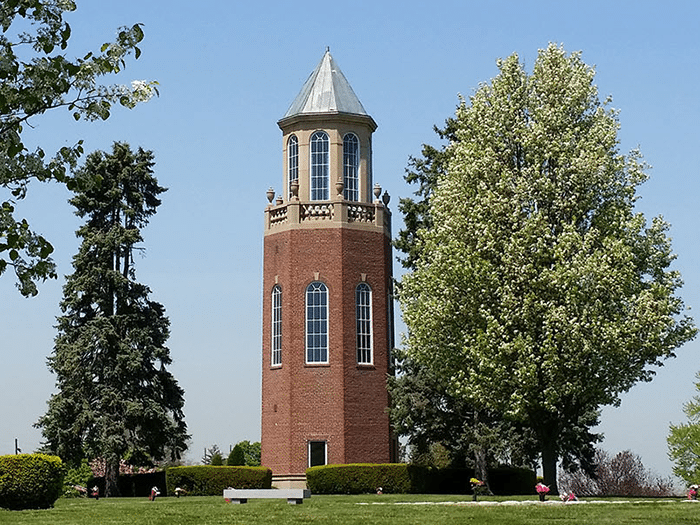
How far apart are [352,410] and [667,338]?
49.6 ft

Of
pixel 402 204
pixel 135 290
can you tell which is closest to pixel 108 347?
pixel 135 290

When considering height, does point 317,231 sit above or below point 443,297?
above

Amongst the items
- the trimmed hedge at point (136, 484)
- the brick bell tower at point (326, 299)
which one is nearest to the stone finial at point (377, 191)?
the brick bell tower at point (326, 299)

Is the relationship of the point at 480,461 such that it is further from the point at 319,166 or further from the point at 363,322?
the point at 319,166

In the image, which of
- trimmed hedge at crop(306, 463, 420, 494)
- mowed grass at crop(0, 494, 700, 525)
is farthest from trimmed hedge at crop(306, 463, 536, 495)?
mowed grass at crop(0, 494, 700, 525)

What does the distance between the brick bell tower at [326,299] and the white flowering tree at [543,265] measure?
32.6 ft

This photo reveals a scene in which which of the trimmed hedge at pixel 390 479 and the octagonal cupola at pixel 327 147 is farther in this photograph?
the octagonal cupola at pixel 327 147

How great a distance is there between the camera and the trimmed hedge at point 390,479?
4034 cm

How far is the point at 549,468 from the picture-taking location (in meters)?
31.9

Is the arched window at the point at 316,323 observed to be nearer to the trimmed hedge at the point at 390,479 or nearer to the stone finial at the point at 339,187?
the stone finial at the point at 339,187

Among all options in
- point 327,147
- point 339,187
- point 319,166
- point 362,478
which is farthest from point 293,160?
point 362,478

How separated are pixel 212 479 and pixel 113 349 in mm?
6987

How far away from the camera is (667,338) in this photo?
31641 mm

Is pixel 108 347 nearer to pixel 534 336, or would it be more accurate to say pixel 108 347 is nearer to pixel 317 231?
pixel 317 231
